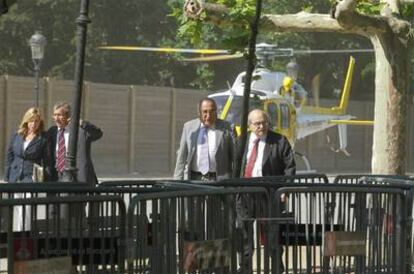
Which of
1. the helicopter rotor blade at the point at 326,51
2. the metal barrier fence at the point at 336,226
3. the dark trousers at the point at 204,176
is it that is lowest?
the metal barrier fence at the point at 336,226

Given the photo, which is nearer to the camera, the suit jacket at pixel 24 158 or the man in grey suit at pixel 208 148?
the man in grey suit at pixel 208 148

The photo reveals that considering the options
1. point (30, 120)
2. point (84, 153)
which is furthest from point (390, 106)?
point (30, 120)

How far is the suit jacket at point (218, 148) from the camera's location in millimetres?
11594

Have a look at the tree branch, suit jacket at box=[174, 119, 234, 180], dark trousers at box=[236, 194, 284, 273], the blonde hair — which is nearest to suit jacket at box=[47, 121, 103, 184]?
the blonde hair

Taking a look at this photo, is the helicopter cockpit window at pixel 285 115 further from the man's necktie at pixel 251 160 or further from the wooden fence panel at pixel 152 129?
the man's necktie at pixel 251 160

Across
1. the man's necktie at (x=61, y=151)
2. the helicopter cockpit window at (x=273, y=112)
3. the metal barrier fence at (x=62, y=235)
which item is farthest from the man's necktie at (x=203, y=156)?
the helicopter cockpit window at (x=273, y=112)

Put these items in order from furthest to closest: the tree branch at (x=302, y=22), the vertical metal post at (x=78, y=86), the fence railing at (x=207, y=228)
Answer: the tree branch at (x=302, y=22), the vertical metal post at (x=78, y=86), the fence railing at (x=207, y=228)

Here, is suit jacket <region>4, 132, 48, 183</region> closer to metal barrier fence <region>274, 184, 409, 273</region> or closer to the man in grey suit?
the man in grey suit

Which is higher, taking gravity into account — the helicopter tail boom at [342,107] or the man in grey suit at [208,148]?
the helicopter tail boom at [342,107]

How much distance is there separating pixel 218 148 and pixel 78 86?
174cm

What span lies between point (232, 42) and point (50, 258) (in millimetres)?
4750

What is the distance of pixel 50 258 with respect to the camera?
6.02 m

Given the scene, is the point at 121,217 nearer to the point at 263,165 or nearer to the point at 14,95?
the point at 263,165

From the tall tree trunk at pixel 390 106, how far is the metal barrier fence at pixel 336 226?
16.3 feet
